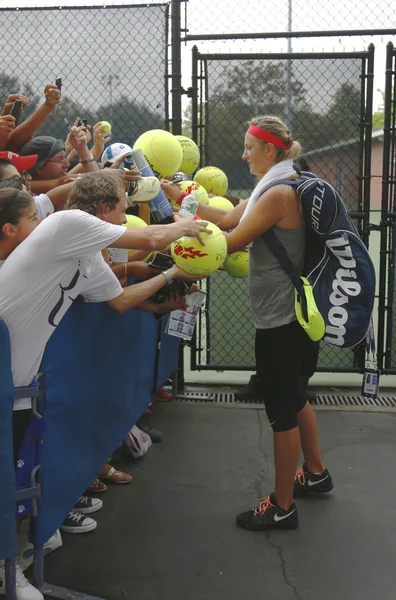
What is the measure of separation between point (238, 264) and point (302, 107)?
69.7 inches

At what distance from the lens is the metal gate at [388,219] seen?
530 centimetres

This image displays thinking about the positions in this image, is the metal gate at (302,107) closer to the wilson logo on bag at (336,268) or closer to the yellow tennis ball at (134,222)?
the yellow tennis ball at (134,222)

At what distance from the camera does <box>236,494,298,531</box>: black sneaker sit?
3377 mm

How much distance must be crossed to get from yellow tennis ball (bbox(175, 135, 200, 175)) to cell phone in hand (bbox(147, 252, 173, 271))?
1.44 metres

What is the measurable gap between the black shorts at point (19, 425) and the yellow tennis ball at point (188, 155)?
2.93m

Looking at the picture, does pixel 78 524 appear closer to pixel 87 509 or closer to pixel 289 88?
pixel 87 509

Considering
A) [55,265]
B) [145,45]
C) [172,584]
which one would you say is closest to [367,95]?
[145,45]

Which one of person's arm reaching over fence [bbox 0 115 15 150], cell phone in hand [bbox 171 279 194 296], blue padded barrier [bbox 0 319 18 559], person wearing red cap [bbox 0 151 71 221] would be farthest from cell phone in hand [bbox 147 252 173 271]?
blue padded barrier [bbox 0 319 18 559]

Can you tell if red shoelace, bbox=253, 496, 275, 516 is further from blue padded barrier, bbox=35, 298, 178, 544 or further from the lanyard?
the lanyard

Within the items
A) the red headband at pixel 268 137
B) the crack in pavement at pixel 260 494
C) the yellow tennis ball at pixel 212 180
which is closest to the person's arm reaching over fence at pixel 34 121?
the yellow tennis ball at pixel 212 180

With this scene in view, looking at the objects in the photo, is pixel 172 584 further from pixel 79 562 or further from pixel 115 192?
pixel 115 192

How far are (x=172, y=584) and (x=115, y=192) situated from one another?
1.84 m

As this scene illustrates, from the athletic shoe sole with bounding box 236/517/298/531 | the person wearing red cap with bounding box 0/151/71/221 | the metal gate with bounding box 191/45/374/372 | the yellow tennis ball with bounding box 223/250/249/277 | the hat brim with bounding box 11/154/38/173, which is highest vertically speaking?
the metal gate with bounding box 191/45/374/372

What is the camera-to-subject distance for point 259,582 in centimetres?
292
